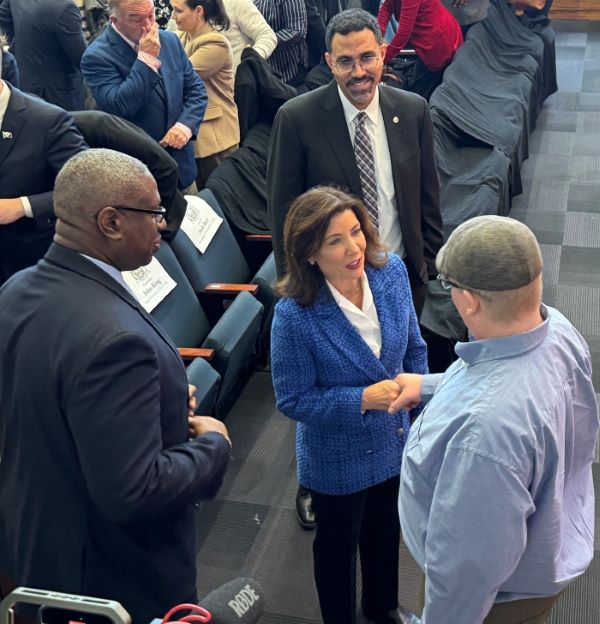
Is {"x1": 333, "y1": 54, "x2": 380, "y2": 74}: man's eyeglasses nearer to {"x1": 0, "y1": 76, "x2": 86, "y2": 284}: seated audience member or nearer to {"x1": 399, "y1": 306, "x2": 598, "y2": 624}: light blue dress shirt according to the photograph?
{"x1": 0, "y1": 76, "x2": 86, "y2": 284}: seated audience member

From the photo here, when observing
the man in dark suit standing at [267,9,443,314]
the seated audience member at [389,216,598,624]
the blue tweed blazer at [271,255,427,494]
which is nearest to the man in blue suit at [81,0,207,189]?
the man in dark suit standing at [267,9,443,314]

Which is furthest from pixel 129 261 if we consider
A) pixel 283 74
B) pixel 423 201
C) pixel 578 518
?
pixel 283 74

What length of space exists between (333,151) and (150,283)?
3.13 ft

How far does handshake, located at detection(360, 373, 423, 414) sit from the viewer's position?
1.84 meters

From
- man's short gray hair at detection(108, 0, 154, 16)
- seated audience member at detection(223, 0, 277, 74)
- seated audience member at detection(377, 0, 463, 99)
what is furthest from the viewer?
seated audience member at detection(377, 0, 463, 99)

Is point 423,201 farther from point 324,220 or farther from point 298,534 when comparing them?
point 298,534

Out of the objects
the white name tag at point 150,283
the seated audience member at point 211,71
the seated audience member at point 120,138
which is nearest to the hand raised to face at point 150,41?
the seated audience member at point 211,71

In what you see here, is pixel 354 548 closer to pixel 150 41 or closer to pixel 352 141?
pixel 352 141

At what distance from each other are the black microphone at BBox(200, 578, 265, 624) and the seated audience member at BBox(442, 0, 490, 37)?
6.08 m

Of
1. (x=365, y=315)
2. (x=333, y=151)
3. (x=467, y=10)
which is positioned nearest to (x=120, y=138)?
(x=333, y=151)

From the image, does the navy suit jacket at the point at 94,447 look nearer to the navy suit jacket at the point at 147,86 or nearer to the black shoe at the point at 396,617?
the black shoe at the point at 396,617

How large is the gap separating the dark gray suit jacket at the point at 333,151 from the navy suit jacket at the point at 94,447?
1123mm

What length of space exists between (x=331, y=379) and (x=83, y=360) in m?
0.74

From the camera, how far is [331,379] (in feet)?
6.40
